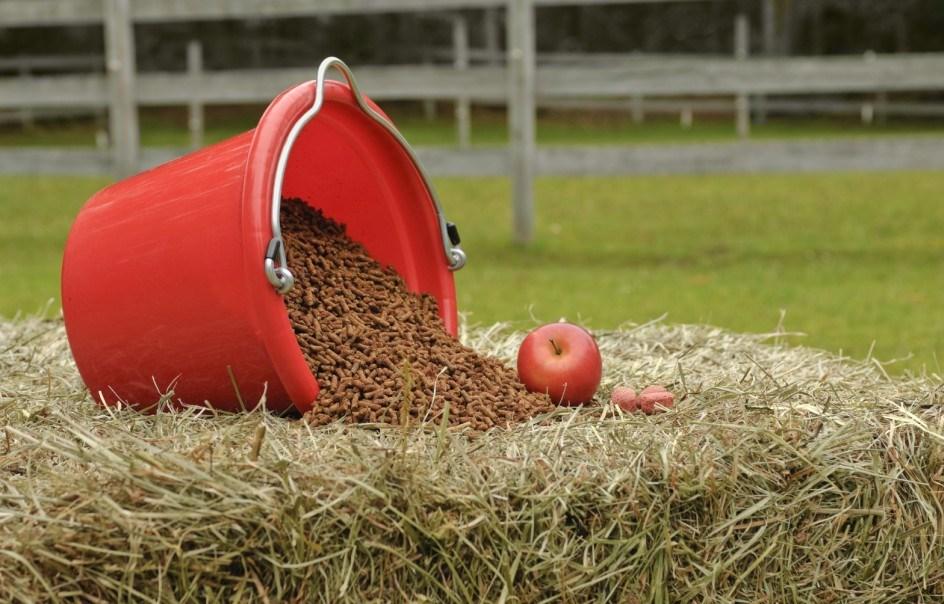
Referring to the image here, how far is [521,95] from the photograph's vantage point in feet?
25.7

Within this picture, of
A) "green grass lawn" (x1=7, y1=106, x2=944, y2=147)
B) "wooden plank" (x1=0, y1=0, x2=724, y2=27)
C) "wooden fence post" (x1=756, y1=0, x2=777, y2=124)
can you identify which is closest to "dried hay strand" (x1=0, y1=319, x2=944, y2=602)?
"wooden plank" (x1=0, y1=0, x2=724, y2=27)

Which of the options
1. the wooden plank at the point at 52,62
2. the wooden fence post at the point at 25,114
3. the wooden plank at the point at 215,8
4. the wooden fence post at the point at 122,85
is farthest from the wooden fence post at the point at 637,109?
the wooden fence post at the point at 122,85

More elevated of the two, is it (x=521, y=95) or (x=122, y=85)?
(x=122, y=85)

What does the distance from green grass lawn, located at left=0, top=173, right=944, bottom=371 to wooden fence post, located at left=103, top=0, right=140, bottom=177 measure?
81 centimetres

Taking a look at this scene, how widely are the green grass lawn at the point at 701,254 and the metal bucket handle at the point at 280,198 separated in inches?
26.0

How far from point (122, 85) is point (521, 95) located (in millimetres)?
2862

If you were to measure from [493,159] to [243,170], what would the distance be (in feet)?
16.6

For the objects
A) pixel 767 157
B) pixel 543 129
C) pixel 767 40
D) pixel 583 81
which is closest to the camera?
pixel 767 157

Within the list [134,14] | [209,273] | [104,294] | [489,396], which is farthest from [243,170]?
[134,14]

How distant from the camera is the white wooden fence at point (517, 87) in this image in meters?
7.51

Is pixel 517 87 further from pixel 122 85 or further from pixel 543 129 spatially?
pixel 543 129

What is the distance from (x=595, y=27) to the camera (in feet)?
85.4

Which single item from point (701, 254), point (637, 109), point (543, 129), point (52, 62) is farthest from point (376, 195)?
point (52, 62)

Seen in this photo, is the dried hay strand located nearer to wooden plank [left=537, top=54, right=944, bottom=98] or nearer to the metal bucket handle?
the metal bucket handle
